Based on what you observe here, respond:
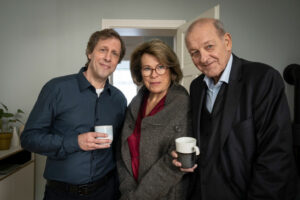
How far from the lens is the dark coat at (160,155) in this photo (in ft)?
3.58

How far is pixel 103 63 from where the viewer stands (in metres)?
1.41

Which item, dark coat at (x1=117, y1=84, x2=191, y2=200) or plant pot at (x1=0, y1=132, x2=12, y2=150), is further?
plant pot at (x1=0, y1=132, x2=12, y2=150)

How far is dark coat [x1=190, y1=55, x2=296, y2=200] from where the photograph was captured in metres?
0.87

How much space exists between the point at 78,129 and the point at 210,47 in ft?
3.02

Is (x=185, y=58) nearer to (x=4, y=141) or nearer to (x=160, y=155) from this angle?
(x=160, y=155)

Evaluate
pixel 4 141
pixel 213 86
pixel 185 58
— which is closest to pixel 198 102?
pixel 213 86

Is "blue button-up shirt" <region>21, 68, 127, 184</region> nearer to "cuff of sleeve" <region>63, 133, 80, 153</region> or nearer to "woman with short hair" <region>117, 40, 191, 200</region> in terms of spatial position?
"cuff of sleeve" <region>63, 133, 80, 153</region>

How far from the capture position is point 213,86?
3.78 feet

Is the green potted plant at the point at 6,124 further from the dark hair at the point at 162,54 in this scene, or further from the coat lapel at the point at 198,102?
the coat lapel at the point at 198,102

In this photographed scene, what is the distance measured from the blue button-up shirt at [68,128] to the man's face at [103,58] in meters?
0.10

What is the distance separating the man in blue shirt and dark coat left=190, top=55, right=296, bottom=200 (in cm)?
67

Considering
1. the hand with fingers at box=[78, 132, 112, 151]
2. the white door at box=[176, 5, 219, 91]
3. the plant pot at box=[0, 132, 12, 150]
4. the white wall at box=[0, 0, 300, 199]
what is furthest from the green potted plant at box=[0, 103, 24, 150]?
the white door at box=[176, 5, 219, 91]

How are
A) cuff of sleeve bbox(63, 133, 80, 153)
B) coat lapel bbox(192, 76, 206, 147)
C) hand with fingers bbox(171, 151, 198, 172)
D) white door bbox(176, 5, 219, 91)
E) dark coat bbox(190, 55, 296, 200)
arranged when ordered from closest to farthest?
dark coat bbox(190, 55, 296, 200), hand with fingers bbox(171, 151, 198, 172), coat lapel bbox(192, 76, 206, 147), cuff of sleeve bbox(63, 133, 80, 153), white door bbox(176, 5, 219, 91)

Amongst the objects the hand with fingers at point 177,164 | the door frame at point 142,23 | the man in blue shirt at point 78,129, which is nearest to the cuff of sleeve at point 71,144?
the man in blue shirt at point 78,129
